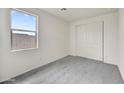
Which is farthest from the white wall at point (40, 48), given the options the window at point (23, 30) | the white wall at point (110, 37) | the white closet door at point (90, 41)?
the white wall at point (110, 37)

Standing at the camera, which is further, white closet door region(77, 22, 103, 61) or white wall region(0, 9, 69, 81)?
white closet door region(77, 22, 103, 61)

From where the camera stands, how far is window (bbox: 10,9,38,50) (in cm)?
250

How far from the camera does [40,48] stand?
339 centimetres

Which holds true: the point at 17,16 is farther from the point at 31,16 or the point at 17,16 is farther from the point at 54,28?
the point at 54,28

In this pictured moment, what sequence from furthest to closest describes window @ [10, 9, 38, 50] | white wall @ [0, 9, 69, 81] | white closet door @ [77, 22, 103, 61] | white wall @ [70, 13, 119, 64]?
white closet door @ [77, 22, 103, 61] < white wall @ [70, 13, 119, 64] < window @ [10, 9, 38, 50] < white wall @ [0, 9, 69, 81]

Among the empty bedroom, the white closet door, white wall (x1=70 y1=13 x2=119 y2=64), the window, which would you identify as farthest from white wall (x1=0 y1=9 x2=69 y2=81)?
white wall (x1=70 y1=13 x2=119 y2=64)

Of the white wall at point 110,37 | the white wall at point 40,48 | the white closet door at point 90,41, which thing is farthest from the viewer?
the white closet door at point 90,41

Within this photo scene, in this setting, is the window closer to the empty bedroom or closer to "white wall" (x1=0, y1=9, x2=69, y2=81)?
the empty bedroom

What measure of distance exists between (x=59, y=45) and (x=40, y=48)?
1.47m

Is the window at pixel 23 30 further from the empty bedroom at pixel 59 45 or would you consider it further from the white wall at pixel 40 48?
the white wall at pixel 40 48

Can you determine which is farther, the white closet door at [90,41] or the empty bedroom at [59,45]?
the white closet door at [90,41]

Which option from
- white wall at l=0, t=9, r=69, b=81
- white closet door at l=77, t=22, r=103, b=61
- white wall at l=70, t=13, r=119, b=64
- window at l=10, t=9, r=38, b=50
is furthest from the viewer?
white closet door at l=77, t=22, r=103, b=61

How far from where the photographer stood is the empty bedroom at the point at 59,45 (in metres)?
2.29

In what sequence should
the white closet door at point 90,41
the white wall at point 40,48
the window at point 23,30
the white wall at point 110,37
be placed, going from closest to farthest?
the white wall at point 40,48 < the window at point 23,30 < the white wall at point 110,37 < the white closet door at point 90,41
